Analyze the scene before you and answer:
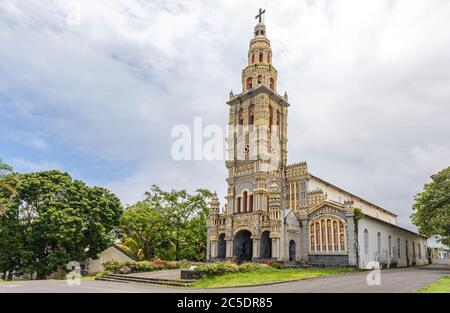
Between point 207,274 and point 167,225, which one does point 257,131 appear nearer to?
point 167,225

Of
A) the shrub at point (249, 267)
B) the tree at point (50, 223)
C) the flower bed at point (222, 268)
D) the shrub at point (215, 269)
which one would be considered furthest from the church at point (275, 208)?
the tree at point (50, 223)

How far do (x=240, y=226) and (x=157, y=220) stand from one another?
8752 mm

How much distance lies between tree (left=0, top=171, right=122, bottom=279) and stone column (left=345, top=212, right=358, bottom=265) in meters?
21.6

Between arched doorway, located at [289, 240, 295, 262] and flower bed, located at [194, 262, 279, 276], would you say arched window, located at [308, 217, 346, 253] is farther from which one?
flower bed, located at [194, 262, 279, 276]

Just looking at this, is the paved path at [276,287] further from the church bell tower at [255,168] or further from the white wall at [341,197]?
the white wall at [341,197]

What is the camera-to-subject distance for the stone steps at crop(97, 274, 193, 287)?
20.4 meters

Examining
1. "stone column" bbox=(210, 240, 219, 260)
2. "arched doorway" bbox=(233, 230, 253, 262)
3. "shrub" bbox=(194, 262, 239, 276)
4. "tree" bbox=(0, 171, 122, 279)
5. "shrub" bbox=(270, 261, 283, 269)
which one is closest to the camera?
"shrub" bbox=(194, 262, 239, 276)

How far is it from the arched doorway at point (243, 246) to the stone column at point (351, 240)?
9.96 metres

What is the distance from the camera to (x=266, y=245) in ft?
116

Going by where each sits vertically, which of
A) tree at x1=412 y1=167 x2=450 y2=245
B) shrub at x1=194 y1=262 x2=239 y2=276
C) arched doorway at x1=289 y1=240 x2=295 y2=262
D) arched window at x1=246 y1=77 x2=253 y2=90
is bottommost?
shrub at x1=194 y1=262 x2=239 y2=276

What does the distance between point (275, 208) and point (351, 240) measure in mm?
7057

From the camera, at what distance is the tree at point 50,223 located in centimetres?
2978

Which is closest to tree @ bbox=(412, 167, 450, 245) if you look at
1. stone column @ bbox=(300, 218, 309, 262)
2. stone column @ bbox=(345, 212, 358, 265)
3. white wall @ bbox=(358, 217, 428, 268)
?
white wall @ bbox=(358, 217, 428, 268)
